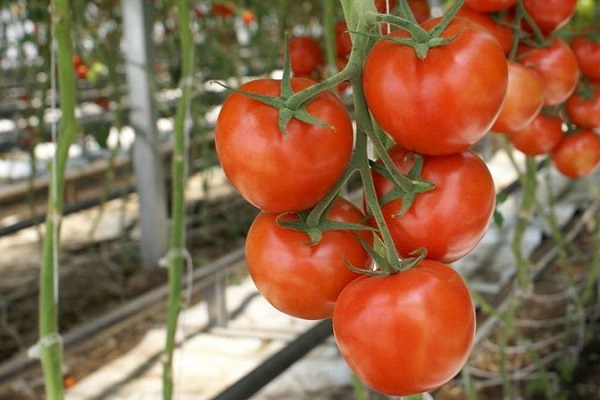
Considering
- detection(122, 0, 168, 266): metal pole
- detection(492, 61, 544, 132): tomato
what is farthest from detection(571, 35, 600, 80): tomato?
detection(122, 0, 168, 266): metal pole

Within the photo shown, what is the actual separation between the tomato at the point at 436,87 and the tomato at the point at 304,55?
626 mm

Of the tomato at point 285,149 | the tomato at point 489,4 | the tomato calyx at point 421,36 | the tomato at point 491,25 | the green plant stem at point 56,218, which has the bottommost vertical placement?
the green plant stem at point 56,218

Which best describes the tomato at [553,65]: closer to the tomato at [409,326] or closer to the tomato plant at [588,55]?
the tomato plant at [588,55]

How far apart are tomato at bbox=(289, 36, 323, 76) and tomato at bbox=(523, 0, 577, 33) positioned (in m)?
0.36

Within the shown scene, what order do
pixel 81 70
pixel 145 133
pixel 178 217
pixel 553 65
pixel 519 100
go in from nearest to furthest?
pixel 519 100 < pixel 553 65 < pixel 178 217 < pixel 145 133 < pixel 81 70

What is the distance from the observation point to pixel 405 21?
353 millimetres

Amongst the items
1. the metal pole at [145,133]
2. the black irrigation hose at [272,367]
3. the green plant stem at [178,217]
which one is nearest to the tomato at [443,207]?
the black irrigation hose at [272,367]

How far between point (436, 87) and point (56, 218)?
0.47 meters

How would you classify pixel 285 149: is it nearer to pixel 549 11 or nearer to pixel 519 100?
pixel 519 100

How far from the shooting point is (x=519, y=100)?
1.92 feet

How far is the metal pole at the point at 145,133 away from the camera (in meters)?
2.60

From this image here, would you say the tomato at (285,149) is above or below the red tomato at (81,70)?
above

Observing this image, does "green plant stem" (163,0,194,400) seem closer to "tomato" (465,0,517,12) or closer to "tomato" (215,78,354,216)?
"tomato" (465,0,517,12)

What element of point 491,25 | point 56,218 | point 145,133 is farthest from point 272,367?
point 145,133
